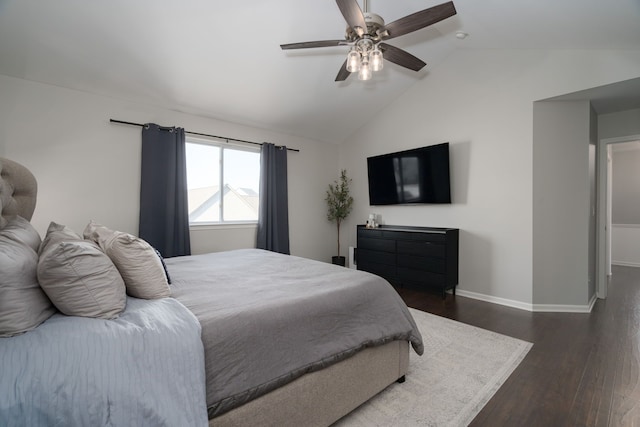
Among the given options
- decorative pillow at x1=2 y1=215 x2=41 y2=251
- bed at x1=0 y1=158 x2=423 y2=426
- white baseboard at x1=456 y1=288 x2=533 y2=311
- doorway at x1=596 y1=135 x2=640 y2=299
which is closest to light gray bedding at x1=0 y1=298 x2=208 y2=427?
bed at x1=0 y1=158 x2=423 y2=426

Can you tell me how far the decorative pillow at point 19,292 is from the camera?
92 cm

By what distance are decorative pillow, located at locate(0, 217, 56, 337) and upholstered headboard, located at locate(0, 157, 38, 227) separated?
22.9 inches

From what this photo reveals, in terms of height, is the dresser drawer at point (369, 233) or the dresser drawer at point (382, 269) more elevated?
the dresser drawer at point (369, 233)

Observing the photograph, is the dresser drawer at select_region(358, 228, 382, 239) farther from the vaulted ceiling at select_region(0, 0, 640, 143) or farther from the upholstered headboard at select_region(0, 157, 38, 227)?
the upholstered headboard at select_region(0, 157, 38, 227)

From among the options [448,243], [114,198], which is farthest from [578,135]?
[114,198]

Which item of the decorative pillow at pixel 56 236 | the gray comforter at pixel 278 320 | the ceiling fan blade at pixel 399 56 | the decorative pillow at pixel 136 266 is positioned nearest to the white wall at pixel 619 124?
the ceiling fan blade at pixel 399 56

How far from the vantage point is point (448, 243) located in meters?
3.74

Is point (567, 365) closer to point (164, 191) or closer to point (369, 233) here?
point (369, 233)

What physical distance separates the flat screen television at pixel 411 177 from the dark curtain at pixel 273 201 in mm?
1494

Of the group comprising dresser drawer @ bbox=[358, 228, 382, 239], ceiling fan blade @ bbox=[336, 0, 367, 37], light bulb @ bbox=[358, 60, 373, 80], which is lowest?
dresser drawer @ bbox=[358, 228, 382, 239]

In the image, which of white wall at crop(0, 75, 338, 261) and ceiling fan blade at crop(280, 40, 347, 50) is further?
white wall at crop(0, 75, 338, 261)

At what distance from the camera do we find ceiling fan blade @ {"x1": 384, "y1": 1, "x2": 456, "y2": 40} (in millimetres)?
1853

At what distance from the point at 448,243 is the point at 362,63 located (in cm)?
256

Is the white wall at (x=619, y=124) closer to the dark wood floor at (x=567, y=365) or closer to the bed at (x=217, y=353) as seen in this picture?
the dark wood floor at (x=567, y=365)
